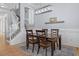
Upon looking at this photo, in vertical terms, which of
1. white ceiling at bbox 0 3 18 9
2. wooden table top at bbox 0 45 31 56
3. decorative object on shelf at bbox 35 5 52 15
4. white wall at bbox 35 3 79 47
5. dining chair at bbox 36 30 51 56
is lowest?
wooden table top at bbox 0 45 31 56

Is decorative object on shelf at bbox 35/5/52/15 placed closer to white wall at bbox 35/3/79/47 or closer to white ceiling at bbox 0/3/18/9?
white wall at bbox 35/3/79/47

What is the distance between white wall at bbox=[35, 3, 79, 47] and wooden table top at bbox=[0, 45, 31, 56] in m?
0.49

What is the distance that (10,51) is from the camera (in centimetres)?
174

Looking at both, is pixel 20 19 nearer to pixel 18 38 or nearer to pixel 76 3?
pixel 18 38

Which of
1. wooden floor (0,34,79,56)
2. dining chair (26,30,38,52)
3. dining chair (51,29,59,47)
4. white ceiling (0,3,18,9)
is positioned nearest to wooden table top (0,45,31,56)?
wooden floor (0,34,79,56)

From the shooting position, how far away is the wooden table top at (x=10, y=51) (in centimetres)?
171

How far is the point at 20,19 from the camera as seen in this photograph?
5.54ft

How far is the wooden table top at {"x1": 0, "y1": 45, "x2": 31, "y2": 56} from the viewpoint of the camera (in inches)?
67.3

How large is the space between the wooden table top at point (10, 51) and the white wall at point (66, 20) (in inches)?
19.3

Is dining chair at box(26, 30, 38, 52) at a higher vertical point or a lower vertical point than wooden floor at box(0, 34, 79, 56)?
higher

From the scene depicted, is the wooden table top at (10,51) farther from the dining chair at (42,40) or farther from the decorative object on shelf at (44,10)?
the decorative object on shelf at (44,10)

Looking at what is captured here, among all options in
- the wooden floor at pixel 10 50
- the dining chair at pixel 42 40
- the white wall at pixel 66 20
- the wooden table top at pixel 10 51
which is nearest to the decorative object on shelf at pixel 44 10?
the white wall at pixel 66 20

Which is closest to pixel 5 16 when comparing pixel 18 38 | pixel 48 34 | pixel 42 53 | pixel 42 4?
pixel 18 38

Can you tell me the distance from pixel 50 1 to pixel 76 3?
401mm
